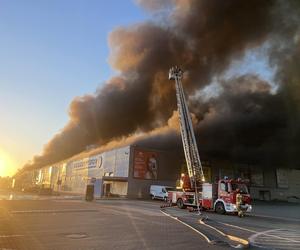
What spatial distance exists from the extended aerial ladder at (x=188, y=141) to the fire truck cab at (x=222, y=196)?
64 cm

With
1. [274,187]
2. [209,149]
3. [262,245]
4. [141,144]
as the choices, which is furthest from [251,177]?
[262,245]

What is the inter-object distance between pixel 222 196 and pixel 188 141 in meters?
10.1

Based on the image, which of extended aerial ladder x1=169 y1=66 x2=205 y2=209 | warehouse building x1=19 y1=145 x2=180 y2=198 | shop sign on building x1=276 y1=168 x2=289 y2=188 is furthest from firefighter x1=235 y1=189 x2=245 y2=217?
shop sign on building x1=276 y1=168 x2=289 y2=188

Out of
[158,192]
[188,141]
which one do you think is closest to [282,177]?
[158,192]

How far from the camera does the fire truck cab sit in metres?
20.4

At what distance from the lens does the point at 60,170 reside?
232 feet

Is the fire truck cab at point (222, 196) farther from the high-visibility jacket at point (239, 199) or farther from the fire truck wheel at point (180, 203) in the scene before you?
the fire truck wheel at point (180, 203)

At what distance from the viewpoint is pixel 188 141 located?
30734mm

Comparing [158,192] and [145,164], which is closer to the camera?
[158,192]

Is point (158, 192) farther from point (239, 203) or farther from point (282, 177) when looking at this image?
point (282, 177)

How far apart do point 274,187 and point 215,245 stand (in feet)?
175

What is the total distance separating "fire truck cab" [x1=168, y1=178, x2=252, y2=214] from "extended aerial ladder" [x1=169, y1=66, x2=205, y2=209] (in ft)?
2.11

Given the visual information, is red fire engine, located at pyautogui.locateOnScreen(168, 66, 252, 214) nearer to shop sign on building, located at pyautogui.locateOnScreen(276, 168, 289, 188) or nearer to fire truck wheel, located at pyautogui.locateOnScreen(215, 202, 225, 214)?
fire truck wheel, located at pyautogui.locateOnScreen(215, 202, 225, 214)

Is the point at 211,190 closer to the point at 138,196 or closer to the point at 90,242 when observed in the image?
the point at 90,242
